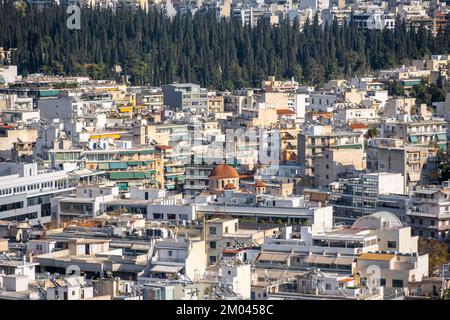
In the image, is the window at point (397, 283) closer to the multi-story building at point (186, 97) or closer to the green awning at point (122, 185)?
the green awning at point (122, 185)

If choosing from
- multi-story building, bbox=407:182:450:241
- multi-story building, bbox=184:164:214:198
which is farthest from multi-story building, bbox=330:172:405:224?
multi-story building, bbox=184:164:214:198

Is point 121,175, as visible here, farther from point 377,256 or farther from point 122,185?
point 377,256

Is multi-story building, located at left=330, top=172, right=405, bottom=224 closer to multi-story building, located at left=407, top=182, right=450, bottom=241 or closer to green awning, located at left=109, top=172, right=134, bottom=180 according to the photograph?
multi-story building, located at left=407, top=182, right=450, bottom=241

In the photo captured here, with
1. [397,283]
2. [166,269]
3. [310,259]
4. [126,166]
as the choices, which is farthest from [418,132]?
[166,269]

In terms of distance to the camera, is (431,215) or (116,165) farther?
(116,165)
